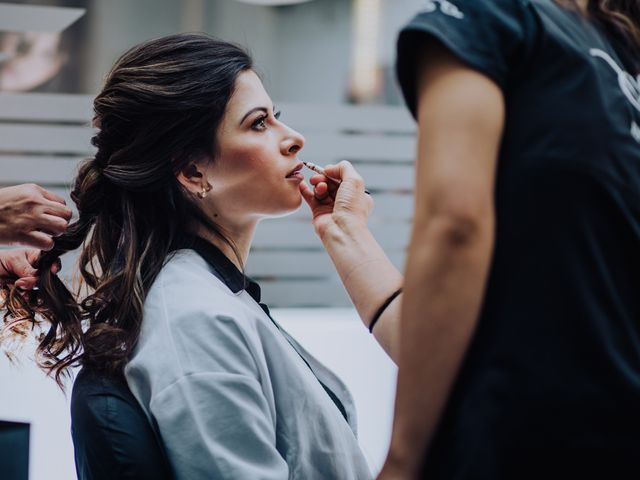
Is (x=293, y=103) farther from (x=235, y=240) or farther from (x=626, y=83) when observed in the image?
(x=626, y=83)

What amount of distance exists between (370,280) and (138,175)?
2.05 ft

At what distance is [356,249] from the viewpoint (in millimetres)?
1229

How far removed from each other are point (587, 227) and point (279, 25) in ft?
8.57

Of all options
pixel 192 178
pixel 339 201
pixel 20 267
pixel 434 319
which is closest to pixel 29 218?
pixel 20 267

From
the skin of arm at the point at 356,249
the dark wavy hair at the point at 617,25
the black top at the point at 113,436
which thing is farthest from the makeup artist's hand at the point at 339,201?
the dark wavy hair at the point at 617,25

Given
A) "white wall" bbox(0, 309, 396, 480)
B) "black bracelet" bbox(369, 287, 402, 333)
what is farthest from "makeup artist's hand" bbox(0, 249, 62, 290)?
"black bracelet" bbox(369, 287, 402, 333)

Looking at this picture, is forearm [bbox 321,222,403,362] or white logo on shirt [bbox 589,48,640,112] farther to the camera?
forearm [bbox 321,222,403,362]

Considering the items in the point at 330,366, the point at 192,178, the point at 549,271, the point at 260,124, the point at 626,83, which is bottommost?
the point at 330,366

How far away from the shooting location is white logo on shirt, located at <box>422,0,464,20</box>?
0.81 m

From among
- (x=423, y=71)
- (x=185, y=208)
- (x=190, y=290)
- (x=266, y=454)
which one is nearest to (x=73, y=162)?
(x=185, y=208)

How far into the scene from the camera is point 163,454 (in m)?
1.31

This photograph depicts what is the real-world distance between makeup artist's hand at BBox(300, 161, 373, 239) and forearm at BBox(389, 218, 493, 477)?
19.5 inches

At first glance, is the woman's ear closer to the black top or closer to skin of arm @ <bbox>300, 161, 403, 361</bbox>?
skin of arm @ <bbox>300, 161, 403, 361</bbox>

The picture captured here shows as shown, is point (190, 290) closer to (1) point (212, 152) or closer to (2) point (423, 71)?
(1) point (212, 152)
